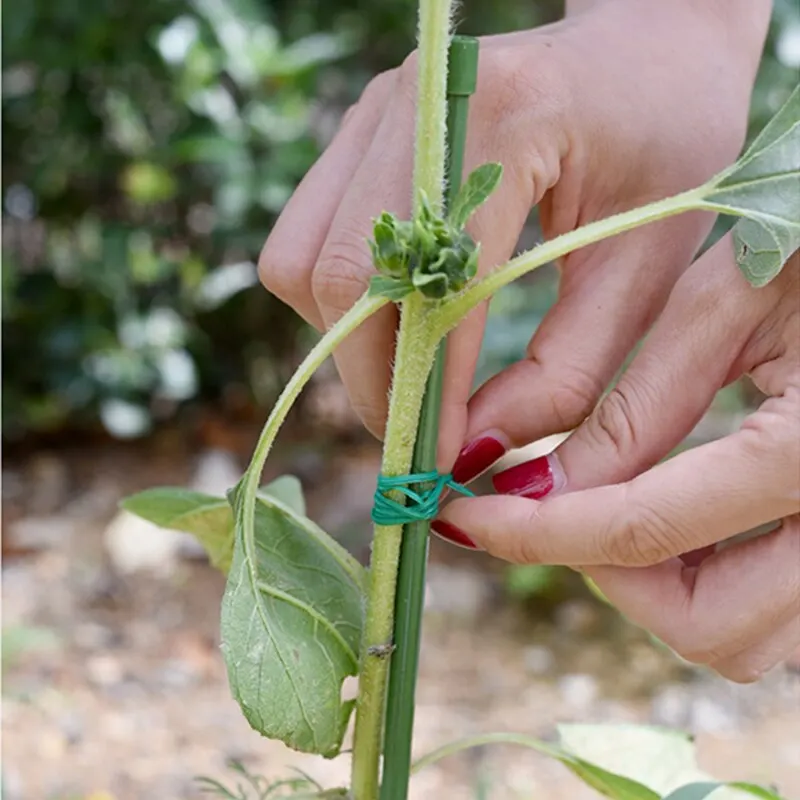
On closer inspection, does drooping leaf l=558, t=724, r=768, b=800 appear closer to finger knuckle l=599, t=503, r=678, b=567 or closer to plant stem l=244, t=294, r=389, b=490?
finger knuckle l=599, t=503, r=678, b=567

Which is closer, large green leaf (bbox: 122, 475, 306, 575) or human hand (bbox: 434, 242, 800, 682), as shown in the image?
human hand (bbox: 434, 242, 800, 682)

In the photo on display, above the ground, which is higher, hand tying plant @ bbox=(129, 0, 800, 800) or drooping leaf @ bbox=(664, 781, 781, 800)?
hand tying plant @ bbox=(129, 0, 800, 800)

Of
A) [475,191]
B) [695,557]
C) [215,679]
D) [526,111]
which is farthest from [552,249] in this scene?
[215,679]

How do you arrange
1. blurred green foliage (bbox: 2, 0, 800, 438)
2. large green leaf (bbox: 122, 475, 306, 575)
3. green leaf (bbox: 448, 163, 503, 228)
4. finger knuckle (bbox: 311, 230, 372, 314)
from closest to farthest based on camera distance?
green leaf (bbox: 448, 163, 503, 228) → finger knuckle (bbox: 311, 230, 372, 314) → large green leaf (bbox: 122, 475, 306, 575) → blurred green foliage (bbox: 2, 0, 800, 438)

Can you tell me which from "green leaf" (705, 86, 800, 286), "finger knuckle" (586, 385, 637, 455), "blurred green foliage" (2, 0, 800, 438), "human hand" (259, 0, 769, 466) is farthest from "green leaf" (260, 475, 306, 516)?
"blurred green foliage" (2, 0, 800, 438)

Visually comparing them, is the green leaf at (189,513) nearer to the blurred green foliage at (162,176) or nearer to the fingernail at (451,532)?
the fingernail at (451,532)

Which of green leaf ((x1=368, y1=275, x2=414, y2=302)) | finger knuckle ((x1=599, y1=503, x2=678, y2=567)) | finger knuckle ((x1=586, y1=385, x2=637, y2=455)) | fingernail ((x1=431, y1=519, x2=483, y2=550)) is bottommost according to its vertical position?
finger knuckle ((x1=599, y1=503, x2=678, y2=567))

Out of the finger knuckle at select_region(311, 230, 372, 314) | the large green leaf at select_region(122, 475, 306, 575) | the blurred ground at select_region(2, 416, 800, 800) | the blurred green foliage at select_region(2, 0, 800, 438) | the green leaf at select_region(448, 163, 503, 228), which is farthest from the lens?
the blurred green foliage at select_region(2, 0, 800, 438)

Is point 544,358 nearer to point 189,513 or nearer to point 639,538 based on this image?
point 639,538
